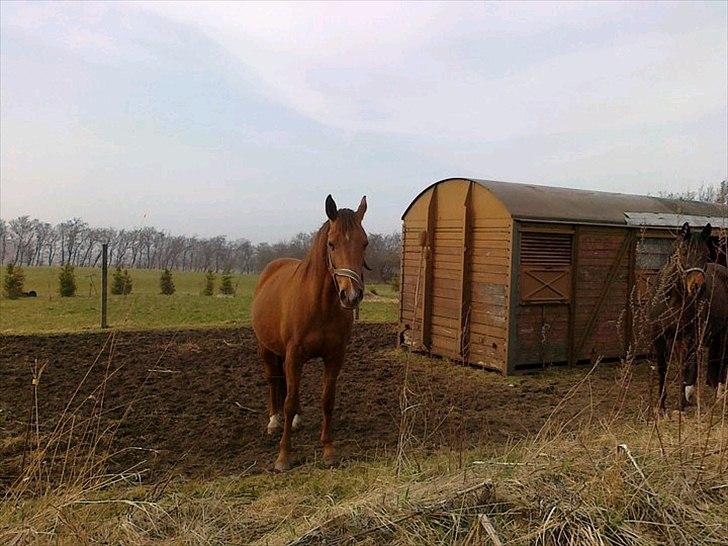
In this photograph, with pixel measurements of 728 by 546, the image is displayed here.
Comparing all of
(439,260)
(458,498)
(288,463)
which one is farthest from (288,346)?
(439,260)

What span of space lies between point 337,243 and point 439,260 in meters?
5.41

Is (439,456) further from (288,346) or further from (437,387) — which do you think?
(437,387)

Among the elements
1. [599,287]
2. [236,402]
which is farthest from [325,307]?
[599,287]

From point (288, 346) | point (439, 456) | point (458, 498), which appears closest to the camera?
point (458, 498)

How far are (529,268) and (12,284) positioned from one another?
19215 mm

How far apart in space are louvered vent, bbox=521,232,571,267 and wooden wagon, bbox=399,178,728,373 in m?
0.02

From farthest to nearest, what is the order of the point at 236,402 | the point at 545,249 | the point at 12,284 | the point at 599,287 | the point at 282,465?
the point at 12,284 < the point at 599,287 < the point at 545,249 < the point at 236,402 < the point at 282,465

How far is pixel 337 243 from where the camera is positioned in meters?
4.08

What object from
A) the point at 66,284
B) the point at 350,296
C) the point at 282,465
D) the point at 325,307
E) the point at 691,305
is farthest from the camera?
the point at 66,284

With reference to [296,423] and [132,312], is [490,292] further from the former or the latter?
[132,312]

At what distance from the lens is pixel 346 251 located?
4.01m

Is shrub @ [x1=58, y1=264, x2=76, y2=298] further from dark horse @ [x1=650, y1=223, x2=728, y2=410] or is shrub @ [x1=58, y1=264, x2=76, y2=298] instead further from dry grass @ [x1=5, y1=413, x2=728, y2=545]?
dark horse @ [x1=650, y1=223, x2=728, y2=410]

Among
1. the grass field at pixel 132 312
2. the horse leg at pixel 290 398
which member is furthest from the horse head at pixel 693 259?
the grass field at pixel 132 312

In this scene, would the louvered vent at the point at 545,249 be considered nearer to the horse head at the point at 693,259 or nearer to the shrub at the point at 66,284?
the horse head at the point at 693,259
